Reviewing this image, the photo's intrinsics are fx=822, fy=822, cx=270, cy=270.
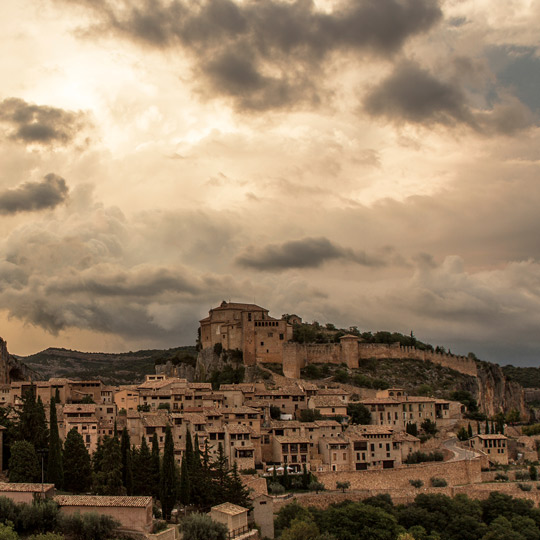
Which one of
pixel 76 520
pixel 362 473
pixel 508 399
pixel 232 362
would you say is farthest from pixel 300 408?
pixel 508 399

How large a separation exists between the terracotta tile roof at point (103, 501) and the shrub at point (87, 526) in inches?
53.7

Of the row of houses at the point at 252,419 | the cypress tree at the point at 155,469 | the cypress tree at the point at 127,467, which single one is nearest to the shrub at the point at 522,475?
the row of houses at the point at 252,419

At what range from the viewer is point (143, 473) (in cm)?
4341

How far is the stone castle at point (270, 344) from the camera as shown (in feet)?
268

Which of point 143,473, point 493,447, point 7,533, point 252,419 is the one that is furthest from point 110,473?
point 493,447

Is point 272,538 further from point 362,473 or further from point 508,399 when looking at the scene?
point 508,399

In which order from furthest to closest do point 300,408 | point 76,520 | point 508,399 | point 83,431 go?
point 508,399
point 300,408
point 83,431
point 76,520

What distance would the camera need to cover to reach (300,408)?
64375 mm

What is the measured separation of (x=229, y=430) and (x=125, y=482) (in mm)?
10672

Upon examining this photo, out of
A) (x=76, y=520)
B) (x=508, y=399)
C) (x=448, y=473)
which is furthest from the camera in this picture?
(x=508, y=399)

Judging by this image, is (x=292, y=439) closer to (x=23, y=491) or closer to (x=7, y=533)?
(x=23, y=491)

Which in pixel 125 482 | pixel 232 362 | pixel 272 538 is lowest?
pixel 272 538

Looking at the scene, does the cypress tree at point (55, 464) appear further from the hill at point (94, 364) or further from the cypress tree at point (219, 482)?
the hill at point (94, 364)

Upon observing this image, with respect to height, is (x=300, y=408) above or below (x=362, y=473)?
above
